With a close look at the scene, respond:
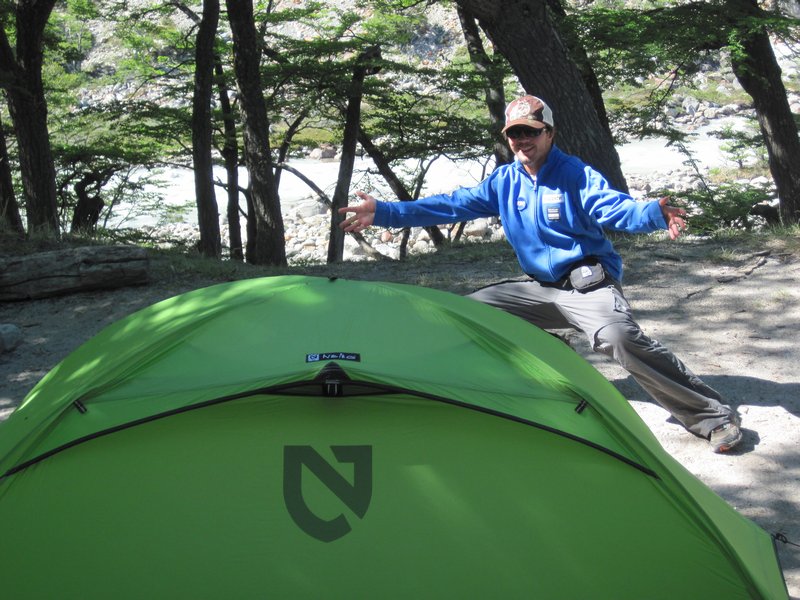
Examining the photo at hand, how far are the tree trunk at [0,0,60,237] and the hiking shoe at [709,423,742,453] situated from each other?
7.56m

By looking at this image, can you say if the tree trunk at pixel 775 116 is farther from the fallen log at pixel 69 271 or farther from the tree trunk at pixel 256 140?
the fallen log at pixel 69 271

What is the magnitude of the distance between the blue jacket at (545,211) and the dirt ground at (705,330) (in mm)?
939

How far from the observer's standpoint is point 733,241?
7.01 meters

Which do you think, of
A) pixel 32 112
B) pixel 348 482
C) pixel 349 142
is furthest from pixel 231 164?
pixel 348 482

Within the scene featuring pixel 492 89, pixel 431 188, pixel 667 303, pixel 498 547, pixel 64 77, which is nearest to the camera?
pixel 498 547

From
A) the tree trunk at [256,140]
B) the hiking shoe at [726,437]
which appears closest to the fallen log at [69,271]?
the tree trunk at [256,140]

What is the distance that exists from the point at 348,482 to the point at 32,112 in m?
8.22

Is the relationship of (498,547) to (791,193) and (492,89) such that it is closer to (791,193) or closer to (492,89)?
(791,193)

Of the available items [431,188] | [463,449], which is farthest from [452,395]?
[431,188]

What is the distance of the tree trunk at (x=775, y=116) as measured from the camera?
31.3ft

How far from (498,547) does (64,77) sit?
59.8 feet

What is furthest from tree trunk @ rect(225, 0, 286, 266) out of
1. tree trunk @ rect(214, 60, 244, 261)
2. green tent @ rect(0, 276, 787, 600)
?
green tent @ rect(0, 276, 787, 600)

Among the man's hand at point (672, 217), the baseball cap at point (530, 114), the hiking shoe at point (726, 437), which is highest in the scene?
the baseball cap at point (530, 114)

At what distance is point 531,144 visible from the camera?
3738 mm
